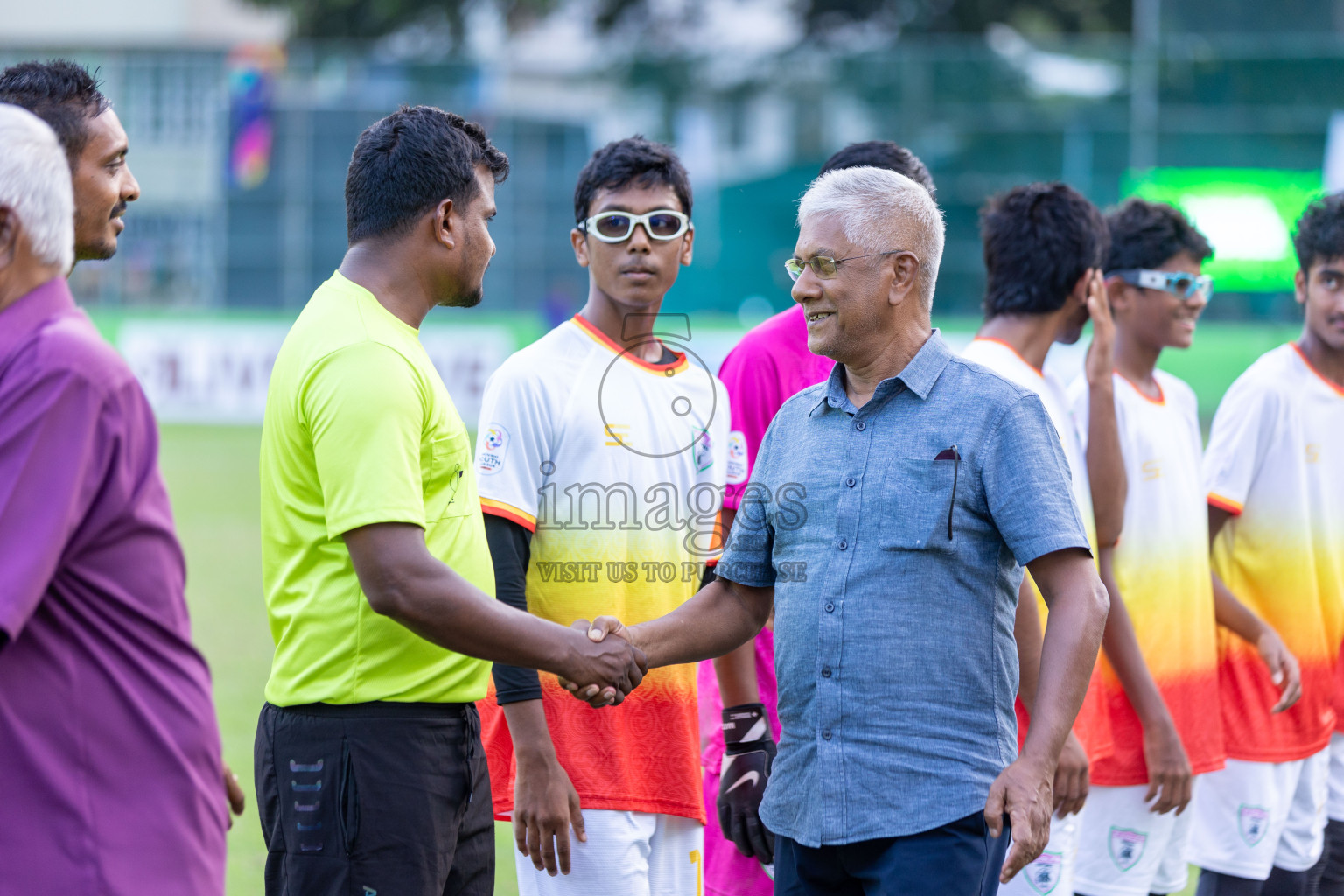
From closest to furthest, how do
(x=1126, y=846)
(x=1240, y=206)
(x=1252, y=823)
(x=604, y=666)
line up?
(x=604, y=666)
(x=1126, y=846)
(x=1252, y=823)
(x=1240, y=206)

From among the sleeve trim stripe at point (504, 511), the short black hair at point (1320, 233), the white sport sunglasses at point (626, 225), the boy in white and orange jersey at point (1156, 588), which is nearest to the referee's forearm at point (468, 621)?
the sleeve trim stripe at point (504, 511)

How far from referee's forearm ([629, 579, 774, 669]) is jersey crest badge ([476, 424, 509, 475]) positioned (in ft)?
2.01

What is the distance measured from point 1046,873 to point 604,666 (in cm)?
160

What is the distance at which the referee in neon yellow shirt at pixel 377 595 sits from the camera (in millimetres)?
2975

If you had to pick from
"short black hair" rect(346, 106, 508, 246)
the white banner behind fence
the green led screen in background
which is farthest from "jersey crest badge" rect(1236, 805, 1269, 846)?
the green led screen in background

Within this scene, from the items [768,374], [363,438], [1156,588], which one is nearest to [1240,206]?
[1156,588]

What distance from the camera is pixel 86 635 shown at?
2.34m

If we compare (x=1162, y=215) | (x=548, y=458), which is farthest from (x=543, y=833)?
(x=1162, y=215)

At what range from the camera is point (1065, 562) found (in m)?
2.90

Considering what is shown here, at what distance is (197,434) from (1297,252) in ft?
69.8

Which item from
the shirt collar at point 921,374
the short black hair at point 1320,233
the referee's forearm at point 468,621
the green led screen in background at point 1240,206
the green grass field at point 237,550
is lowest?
the green grass field at point 237,550

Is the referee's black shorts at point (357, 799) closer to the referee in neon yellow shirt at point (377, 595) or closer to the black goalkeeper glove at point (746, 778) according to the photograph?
the referee in neon yellow shirt at point (377, 595)

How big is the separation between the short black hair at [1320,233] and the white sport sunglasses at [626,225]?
8.66ft

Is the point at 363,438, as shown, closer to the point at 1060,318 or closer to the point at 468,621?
the point at 468,621
